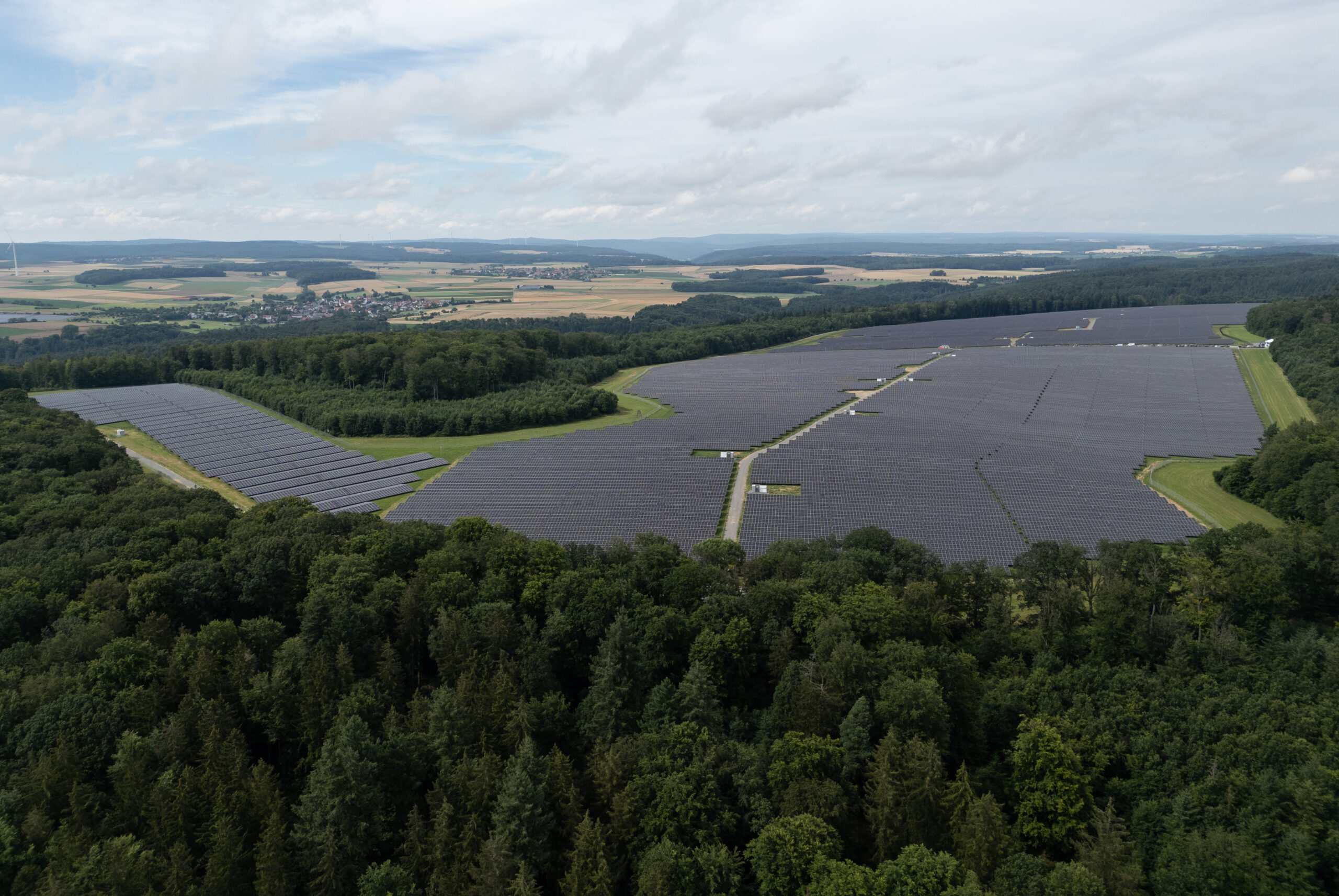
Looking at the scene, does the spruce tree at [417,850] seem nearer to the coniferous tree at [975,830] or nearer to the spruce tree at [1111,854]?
the coniferous tree at [975,830]

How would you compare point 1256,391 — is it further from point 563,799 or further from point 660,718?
point 563,799

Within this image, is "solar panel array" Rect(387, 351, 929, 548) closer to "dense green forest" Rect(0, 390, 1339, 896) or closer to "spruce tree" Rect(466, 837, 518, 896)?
"dense green forest" Rect(0, 390, 1339, 896)

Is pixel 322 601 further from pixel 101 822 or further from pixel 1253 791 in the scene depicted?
pixel 1253 791

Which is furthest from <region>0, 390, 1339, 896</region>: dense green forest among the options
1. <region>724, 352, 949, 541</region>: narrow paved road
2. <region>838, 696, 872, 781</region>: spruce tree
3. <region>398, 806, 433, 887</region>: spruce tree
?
<region>724, 352, 949, 541</region>: narrow paved road

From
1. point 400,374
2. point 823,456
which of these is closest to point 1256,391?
point 823,456

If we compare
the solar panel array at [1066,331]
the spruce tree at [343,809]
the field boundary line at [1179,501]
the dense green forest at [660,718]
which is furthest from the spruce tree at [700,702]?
the solar panel array at [1066,331]

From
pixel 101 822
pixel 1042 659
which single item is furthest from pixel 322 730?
pixel 1042 659
